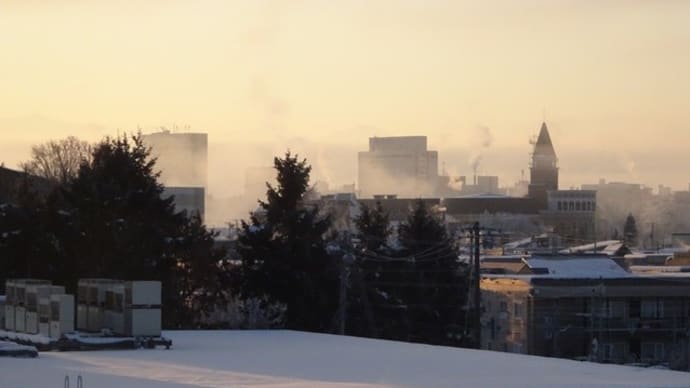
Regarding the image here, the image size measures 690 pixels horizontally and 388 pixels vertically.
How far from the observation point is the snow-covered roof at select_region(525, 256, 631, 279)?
2377 inches

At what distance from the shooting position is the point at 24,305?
29422 mm

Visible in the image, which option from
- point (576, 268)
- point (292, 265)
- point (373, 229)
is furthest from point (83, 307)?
point (576, 268)

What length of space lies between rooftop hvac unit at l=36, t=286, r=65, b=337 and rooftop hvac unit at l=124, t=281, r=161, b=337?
1.56m

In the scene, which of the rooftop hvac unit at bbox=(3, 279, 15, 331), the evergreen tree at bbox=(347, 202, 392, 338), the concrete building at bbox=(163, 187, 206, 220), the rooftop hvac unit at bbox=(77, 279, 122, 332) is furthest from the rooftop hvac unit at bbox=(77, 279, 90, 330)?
the concrete building at bbox=(163, 187, 206, 220)

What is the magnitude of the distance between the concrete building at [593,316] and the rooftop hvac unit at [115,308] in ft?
88.1

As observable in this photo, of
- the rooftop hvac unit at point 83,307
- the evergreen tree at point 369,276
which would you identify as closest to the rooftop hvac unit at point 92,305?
the rooftop hvac unit at point 83,307

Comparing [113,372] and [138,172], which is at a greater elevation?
[138,172]

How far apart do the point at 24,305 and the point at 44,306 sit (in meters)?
1.67

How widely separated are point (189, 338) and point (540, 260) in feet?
123

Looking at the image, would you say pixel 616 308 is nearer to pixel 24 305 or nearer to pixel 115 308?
pixel 115 308

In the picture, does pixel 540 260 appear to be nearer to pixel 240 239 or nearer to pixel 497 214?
pixel 240 239

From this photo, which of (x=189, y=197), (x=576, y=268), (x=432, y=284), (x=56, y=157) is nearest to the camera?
(x=432, y=284)

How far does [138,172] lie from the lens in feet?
153

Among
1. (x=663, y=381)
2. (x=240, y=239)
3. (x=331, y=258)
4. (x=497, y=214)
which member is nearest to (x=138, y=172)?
(x=240, y=239)
